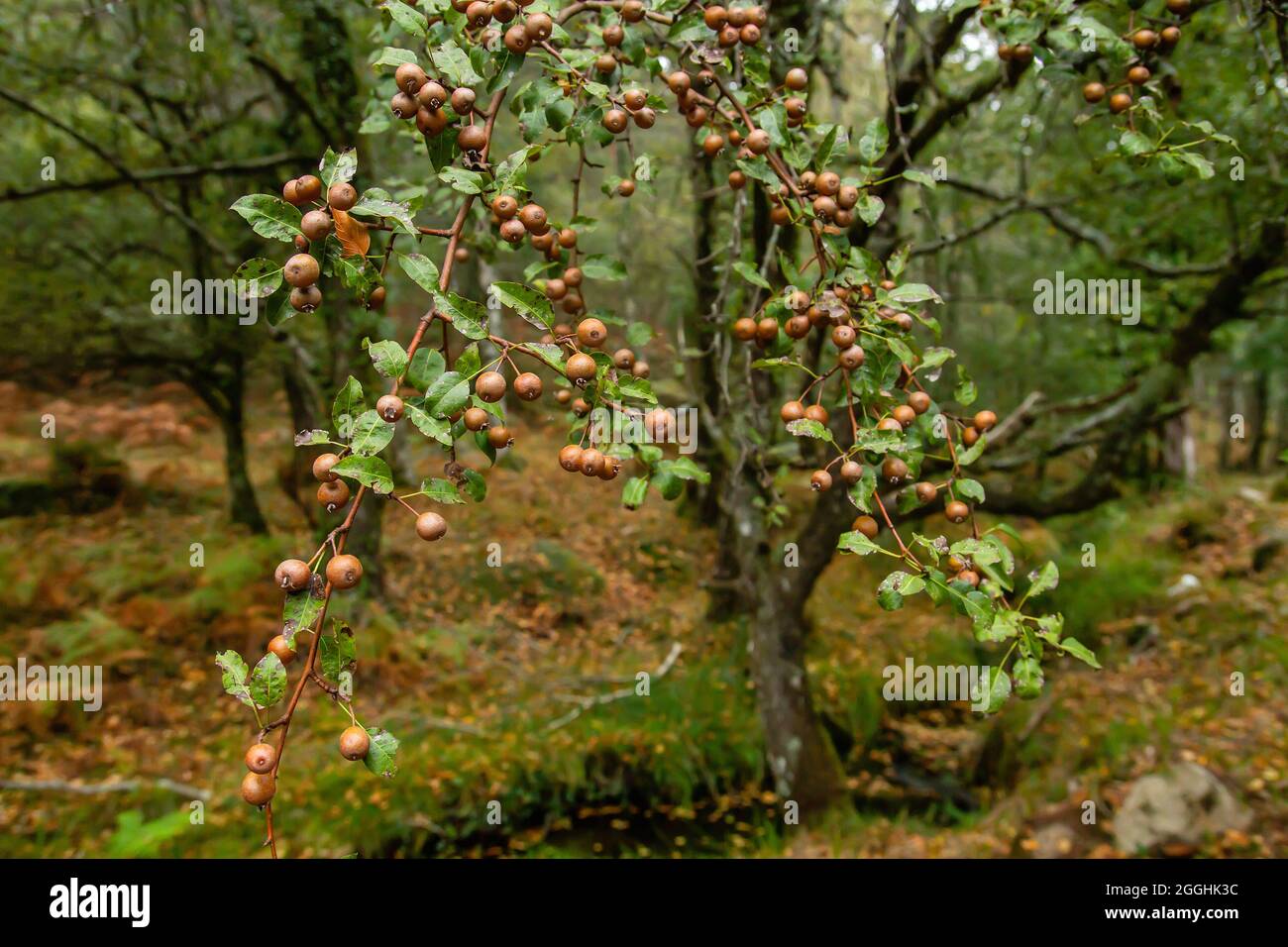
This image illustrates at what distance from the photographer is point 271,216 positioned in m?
0.92

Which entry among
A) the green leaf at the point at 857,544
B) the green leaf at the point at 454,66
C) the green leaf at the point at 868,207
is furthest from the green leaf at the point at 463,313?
the green leaf at the point at 868,207

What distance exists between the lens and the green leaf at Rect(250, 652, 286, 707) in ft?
2.84

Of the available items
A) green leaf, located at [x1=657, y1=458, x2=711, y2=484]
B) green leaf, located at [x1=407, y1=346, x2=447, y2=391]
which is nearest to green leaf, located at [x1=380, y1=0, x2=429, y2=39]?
green leaf, located at [x1=407, y1=346, x2=447, y2=391]

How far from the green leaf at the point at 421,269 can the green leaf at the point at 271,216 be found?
13 cm

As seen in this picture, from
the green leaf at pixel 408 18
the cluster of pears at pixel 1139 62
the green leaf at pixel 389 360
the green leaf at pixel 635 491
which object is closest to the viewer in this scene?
the green leaf at pixel 389 360

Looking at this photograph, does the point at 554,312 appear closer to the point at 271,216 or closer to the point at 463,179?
the point at 463,179

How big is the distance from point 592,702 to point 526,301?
4.08 metres

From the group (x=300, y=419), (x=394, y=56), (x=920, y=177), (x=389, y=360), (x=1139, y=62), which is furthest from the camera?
(x=300, y=419)

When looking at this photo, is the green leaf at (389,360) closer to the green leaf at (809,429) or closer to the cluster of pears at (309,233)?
the cluster of pears at (309,233)

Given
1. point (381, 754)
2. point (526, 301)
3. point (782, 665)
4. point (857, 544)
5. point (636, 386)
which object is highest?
point (526, 301)

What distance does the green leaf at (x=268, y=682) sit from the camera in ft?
2.84

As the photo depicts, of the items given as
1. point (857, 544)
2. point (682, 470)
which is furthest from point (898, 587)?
point (682, 470)

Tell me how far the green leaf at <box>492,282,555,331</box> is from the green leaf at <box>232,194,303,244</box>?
0.85ft

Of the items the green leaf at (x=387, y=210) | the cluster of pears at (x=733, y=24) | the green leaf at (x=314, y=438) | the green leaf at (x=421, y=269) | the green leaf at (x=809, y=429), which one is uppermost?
the cluster of pears at (x=733, y=24)
